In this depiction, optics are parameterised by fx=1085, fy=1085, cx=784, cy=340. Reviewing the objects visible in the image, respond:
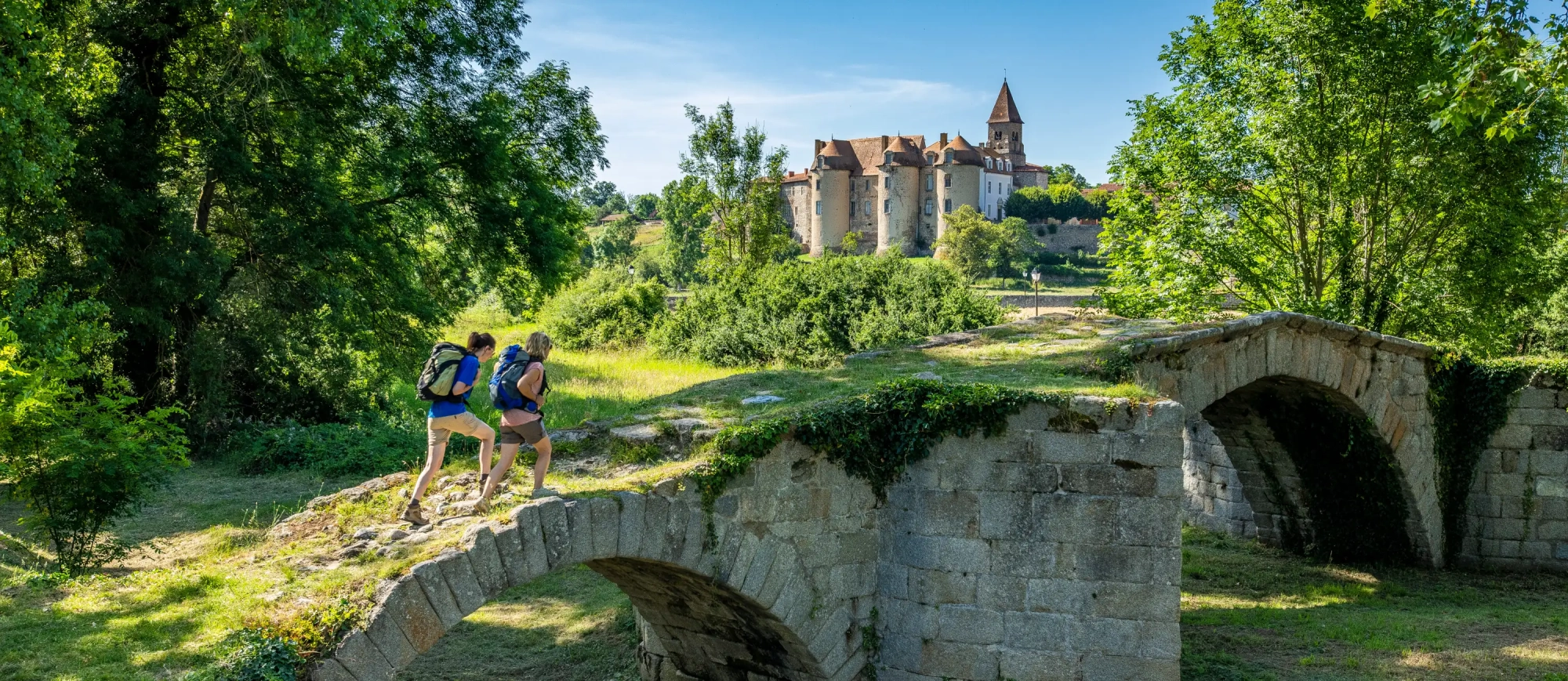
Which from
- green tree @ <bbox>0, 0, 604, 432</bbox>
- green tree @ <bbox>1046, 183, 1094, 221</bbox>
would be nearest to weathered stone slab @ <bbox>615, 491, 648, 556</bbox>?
green tree @ <bbox>0, 0, 604, 432</bbox>

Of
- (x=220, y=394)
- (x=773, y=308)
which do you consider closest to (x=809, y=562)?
(x=220, y=394)

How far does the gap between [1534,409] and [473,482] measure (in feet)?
42.1

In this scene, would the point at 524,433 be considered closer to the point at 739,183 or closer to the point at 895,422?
the point at 895,422

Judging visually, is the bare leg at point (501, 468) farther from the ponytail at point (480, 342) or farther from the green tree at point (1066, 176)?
the green tree at point (1066, 176)

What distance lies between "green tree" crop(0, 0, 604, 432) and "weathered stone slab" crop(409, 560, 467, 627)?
649 centimetres

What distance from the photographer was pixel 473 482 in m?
6.56

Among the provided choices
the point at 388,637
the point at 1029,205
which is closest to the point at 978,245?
the point at 1029,205

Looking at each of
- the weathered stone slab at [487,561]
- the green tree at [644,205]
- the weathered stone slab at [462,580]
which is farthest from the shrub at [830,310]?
the green tree at [644,205]

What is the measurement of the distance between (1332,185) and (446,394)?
42.6 feet

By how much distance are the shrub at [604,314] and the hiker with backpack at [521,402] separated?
71.0 ft

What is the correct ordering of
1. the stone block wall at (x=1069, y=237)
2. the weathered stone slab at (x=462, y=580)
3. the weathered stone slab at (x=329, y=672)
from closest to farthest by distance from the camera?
the weathered stone slab at (x=329, y=672)
the weathered stone slab at (x=462, y=580)
the stone block wall at (x=1069, y=237)

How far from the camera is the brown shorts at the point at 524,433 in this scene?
6.19m

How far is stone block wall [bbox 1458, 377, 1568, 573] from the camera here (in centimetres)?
1316

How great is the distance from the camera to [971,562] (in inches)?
294
